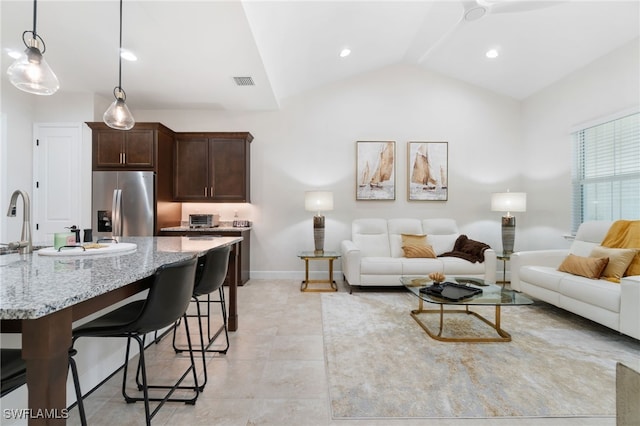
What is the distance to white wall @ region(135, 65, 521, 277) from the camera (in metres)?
5.20

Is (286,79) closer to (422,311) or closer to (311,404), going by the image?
(422,311)

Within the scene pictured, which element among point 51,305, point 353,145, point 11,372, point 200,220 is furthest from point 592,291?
point 200,220

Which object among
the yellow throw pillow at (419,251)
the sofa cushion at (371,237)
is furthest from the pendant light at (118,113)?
the yellow throw pillow at (419,251)

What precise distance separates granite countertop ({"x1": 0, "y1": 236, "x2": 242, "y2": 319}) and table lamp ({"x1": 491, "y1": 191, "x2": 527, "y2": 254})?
4434mm

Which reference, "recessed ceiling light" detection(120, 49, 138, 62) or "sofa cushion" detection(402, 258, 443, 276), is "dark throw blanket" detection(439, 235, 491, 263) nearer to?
"sofa cushion" detection(402, 258, 443, 276)

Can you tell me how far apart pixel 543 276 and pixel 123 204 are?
5.22 m

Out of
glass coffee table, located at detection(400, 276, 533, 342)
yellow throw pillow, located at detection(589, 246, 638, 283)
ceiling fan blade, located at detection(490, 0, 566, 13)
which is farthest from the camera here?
yellow throw pillow, located at detection(589, 246, 638, 283)

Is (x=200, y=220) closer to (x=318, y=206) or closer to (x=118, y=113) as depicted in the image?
(x=318, y=206)

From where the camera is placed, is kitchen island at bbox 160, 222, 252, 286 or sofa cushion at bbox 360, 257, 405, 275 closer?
sofa cushion at bbox 360, 257, 405, 275

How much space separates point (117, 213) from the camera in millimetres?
4312

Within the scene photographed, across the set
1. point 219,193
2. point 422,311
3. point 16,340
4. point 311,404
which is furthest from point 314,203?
point 16,340

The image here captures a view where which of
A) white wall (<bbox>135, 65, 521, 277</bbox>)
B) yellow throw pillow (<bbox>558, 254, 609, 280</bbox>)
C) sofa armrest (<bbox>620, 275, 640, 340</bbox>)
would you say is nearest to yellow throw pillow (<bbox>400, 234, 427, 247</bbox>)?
white wall (<bbox>135, 65, 521, 277</bbox>)

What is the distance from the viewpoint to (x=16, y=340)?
1367mm

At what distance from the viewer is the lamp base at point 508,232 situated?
15.3 feet
